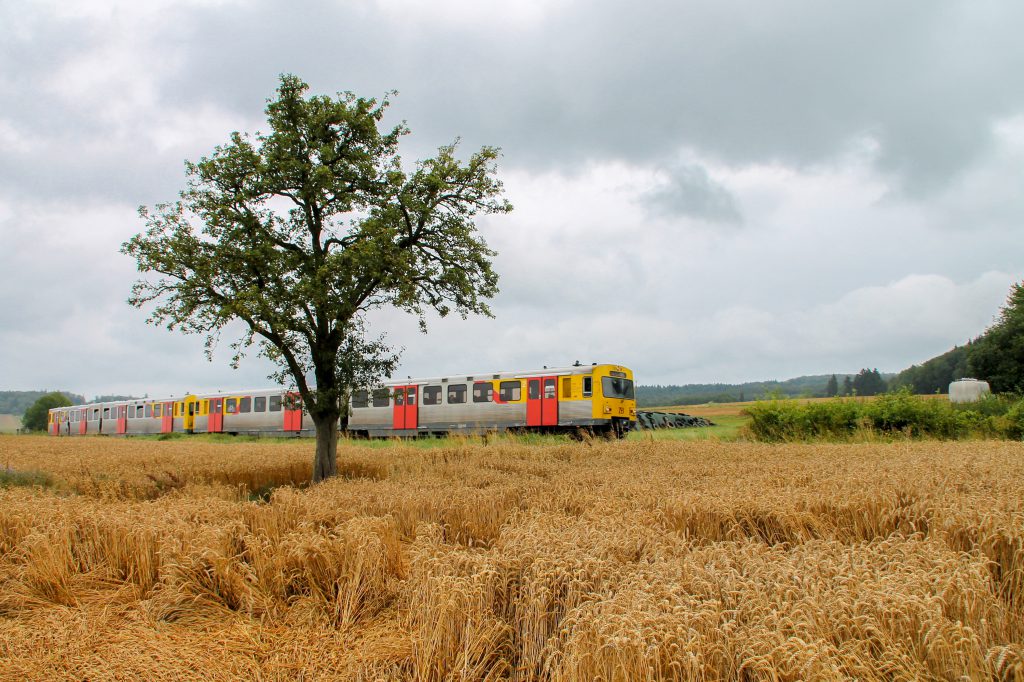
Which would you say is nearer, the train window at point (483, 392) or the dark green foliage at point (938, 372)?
the train window at point (483, 392)

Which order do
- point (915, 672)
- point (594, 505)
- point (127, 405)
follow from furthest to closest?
1. point (127, 405)
2. point (594, 505)
3. point (915, 672)

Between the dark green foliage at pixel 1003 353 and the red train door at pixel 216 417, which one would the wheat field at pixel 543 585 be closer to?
the red train door at pixel 216 417

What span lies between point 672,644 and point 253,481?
14764 millimetres

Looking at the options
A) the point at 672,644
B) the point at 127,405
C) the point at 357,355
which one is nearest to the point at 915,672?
the point at 672,644

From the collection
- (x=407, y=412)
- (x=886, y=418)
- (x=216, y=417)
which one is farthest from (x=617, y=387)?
(x=216, y=417)

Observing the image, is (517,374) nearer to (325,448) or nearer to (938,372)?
(325,448)

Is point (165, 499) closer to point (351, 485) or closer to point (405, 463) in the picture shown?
point (351, 485)

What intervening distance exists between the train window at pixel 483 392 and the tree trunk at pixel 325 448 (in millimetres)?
15032

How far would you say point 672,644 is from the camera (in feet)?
8.98

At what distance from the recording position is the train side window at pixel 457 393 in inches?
1225

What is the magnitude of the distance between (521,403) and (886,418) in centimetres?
1473

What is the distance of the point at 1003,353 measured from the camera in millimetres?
47812

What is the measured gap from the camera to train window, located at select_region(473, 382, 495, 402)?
3017cm

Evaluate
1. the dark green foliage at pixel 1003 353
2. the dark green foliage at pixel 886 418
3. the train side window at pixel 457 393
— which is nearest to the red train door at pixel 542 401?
the train side window at pixel 457 393
